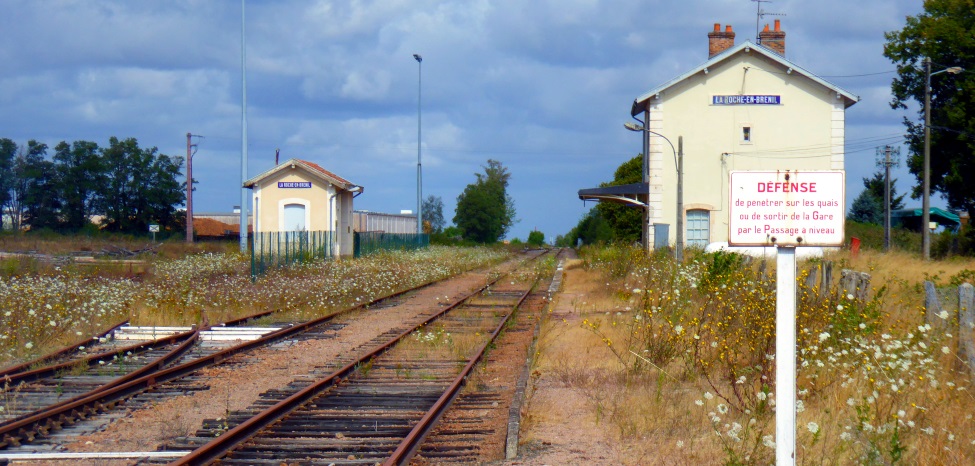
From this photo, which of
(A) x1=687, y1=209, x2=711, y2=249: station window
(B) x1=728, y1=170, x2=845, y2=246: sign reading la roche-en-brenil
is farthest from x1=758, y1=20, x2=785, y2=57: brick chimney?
(B) x1=728, y1=170, x2=845, y2=246: sign reading la roche-en-brenil

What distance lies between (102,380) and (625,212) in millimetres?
52084

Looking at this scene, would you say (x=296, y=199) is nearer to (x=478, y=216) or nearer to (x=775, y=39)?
(x=775, y=39)

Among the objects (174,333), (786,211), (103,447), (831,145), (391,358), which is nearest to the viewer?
(786,211)

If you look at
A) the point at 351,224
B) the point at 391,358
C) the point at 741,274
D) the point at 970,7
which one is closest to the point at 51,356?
the point at 391,358

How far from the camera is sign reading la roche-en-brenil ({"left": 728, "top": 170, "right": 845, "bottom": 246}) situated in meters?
4.94

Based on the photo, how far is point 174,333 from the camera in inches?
589

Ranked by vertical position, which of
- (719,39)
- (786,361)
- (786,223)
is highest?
(719,39)

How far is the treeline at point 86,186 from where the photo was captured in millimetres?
69562

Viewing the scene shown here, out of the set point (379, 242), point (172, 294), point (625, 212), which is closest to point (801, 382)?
point (172, 294)

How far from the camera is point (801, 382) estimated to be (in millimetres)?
8547

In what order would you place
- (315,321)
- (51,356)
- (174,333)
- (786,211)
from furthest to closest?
(315,321) → (174,333) → (51,356) → (786,211)

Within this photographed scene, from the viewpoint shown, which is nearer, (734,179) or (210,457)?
(734,179)

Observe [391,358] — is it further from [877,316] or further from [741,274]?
[877,316]

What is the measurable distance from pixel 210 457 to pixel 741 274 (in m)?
8.95
